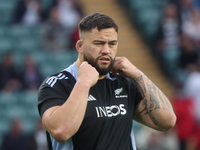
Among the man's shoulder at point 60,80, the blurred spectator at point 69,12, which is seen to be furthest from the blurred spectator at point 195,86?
the man's shoulder at point 60,80

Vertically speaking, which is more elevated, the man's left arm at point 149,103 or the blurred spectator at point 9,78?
the man's left arm at point 149,103

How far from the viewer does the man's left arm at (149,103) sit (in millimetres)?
2998

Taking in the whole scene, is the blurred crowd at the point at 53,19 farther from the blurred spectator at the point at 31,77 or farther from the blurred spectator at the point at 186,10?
the blurred spectator at the point at 186,10

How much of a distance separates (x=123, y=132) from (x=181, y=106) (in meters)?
4.04

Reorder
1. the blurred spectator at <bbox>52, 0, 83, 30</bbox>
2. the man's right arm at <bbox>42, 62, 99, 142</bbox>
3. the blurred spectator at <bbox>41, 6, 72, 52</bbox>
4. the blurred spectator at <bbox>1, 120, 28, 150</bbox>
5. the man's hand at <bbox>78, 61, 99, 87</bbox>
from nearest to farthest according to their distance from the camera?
the man's right arm at <bbox>42, 62, 99, 142</bbox>
the man's hand at <bbox>78, 61, 99, 87</bbox>
the blurred spectator at <bbox>1, 120, 28, 150</bbox>
the blurred spectator at <bbox>41, 6, 72, 52</bbox>
the blurred spectator at <bbox>52, 0, 83, 30</bbox>

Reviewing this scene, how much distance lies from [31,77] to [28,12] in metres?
2.34

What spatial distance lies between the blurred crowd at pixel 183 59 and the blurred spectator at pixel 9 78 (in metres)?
3.82

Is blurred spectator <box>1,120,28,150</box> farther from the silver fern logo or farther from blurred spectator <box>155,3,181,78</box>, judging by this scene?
the silver fern logo

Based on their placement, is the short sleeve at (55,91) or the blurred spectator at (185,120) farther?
the blurred spectator at (185,120)

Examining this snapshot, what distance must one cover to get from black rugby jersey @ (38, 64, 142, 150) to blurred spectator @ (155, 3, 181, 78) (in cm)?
602

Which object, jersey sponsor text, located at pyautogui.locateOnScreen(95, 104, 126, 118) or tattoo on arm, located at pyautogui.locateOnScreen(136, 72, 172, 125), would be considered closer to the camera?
jersey sponsor text, located at pyautogui.locateOnScreen(95, 104, 126, 118)

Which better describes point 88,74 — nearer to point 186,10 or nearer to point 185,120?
point 185,120

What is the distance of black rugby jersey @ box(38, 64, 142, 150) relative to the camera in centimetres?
268

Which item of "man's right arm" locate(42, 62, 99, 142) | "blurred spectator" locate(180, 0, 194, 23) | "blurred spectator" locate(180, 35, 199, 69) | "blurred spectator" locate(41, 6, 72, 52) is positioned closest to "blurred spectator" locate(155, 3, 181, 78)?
"blurred spectator" locate(180, 0, 194, 23)
